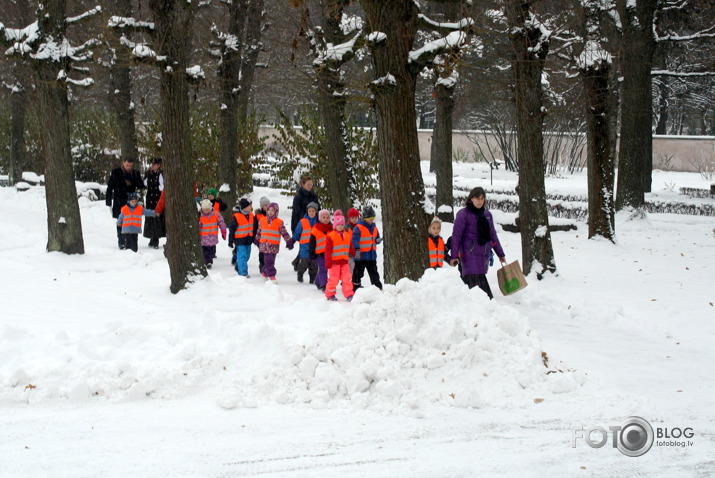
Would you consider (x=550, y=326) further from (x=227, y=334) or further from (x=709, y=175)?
(x=709, y=175)

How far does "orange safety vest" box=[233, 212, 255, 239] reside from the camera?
37.2ft

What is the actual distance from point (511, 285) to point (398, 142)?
2.55 metres

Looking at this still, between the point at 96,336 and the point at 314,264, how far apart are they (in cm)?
460

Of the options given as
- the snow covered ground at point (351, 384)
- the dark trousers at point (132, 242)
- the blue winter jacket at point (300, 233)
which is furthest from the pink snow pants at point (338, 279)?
the dark trousers at point (132, 242)

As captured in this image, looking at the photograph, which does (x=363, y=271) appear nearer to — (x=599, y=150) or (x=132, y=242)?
(x=132, y=242)

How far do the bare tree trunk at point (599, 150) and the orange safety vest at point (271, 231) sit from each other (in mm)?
6252

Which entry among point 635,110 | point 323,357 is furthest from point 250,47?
point 323,357

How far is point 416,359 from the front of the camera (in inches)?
252

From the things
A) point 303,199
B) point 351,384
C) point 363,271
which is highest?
point 303,199

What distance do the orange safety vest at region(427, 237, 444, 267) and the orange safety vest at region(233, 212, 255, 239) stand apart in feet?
10.4

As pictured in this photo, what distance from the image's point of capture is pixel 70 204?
12.3 meters

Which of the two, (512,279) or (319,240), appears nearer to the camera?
(512,279)

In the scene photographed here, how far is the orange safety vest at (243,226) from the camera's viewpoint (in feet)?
37.2

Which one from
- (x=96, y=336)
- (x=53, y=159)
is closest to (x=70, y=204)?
(x=53, y=159)
